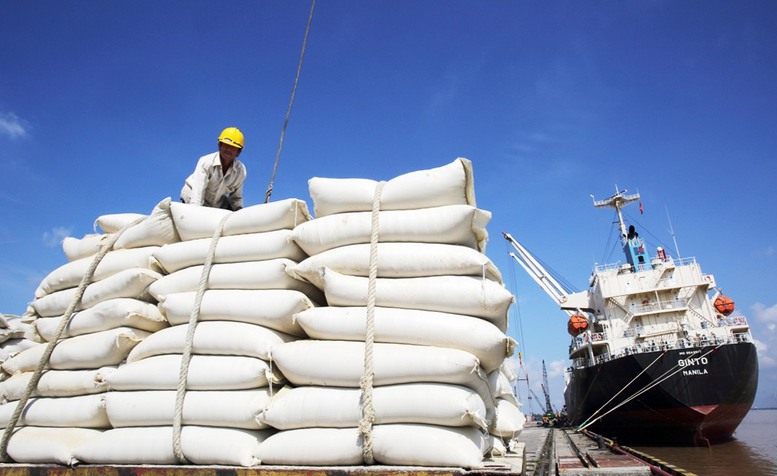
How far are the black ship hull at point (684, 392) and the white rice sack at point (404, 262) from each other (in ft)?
45.1

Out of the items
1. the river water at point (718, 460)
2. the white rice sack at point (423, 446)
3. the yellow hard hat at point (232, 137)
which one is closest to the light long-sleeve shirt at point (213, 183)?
the yellow hard hat at point (232, 137)

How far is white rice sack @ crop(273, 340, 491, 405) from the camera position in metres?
2.21

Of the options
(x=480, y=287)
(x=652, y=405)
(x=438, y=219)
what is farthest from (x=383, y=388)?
(x=652, y=405)

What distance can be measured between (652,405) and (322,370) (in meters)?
15.1

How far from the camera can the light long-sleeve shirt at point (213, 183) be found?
3598 millimetres

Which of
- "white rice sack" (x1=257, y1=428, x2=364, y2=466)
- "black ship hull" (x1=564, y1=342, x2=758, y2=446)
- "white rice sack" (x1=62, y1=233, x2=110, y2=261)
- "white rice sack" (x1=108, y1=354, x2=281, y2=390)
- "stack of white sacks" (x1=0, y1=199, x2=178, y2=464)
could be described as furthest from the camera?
"black ship hull" (x1=564, y1=342, x2=758, y2=446)

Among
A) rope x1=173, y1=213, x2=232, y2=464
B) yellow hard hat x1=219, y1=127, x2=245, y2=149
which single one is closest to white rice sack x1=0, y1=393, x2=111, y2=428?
rope x1=173, y1=213, x2=232, y2=464

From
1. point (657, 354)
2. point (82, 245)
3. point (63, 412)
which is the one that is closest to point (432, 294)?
point (63, 412)

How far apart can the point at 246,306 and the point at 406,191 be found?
4.07 ft

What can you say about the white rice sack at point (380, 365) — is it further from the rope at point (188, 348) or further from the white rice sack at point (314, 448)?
the rope at point (188, 348)

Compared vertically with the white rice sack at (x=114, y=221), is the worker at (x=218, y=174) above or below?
above

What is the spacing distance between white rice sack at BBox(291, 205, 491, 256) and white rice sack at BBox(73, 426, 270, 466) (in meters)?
1.17

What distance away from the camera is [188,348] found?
256 centimetres

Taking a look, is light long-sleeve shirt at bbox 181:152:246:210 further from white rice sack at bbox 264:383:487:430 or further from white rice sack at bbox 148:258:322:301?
white rice sack at bbox 264:383:487:430
